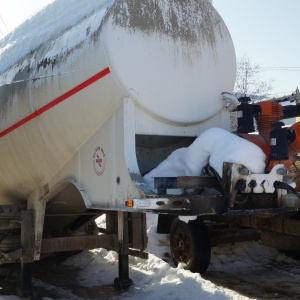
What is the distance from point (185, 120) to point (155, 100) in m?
0.46

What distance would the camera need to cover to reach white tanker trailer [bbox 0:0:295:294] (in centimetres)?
478

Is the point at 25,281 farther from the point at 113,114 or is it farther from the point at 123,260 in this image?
the point at 113,114

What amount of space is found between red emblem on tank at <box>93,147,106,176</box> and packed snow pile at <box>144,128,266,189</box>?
0.48m

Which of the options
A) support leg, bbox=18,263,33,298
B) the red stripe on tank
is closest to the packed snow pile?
the red stripe on tank

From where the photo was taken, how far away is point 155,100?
196 inches

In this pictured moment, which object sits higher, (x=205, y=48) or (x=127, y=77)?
(x=205, y=48)

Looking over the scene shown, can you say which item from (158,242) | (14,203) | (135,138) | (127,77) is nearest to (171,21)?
(127,77)

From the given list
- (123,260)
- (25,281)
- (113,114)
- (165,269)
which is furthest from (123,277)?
(113,114)

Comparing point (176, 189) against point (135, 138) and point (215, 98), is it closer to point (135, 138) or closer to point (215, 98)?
point (135, 138)

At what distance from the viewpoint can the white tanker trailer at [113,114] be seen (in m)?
4.78

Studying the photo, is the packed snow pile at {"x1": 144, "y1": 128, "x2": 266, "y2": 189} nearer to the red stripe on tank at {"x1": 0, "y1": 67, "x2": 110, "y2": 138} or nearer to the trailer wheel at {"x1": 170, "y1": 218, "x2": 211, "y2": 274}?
the red stripe on tank at {"x1": 0, "y1": 67, "x2": 110, "y2": 138}

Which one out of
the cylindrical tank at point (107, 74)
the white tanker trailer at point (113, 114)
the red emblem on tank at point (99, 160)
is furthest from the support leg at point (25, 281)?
the red emblem on tank at point (99, 160)

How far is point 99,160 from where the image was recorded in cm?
516

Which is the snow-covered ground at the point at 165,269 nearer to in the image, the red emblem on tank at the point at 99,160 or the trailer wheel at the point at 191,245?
the trailer wheel at the point at 191,245
